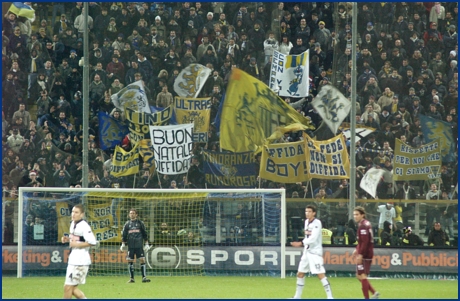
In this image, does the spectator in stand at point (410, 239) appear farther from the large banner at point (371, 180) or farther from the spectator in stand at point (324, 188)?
the spectator in stand at point (324, 188)

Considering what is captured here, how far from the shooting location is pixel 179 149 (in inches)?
921

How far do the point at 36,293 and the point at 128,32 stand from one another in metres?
11.7

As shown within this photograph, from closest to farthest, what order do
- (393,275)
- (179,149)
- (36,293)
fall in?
(36,293)
(393,275)
(179,149)

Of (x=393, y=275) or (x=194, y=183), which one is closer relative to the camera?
(x=393, y=275)

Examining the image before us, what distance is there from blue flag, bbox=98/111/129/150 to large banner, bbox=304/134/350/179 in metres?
5.44

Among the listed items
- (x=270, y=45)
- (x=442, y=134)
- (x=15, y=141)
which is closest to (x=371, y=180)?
(x=442, y=134)

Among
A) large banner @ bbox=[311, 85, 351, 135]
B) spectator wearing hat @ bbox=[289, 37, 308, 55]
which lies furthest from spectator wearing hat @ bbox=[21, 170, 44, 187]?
spectator wearing hat @ bbox=[289, 37, 308, 55]

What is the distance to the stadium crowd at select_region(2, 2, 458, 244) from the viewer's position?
2425 cm

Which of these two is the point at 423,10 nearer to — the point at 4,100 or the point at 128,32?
the point at 128,32

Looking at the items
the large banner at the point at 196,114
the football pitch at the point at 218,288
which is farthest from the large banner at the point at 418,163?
the large banner at the point at 196,114

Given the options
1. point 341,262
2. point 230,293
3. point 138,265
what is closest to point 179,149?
point 138,265

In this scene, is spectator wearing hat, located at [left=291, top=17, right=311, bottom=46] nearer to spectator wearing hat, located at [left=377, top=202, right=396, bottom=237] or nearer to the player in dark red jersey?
spectator wearing hat, located at [left=377, top=202, right=396, bottom=237]

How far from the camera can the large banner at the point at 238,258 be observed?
819 inches

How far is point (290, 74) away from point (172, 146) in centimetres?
374
